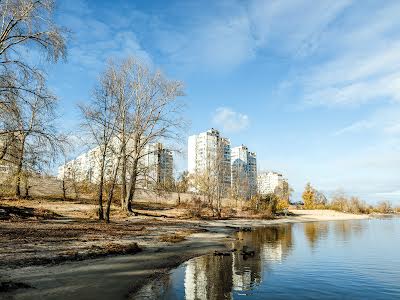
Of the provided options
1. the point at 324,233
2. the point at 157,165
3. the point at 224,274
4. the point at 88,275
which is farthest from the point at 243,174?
the point at 88,275

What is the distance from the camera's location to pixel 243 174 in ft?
300

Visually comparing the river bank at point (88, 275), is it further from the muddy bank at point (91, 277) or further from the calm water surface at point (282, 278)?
the calm water surface at point (282, 278)

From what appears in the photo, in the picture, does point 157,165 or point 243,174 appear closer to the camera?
point 157,165

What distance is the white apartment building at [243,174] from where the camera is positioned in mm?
81350

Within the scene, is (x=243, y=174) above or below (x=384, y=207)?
above

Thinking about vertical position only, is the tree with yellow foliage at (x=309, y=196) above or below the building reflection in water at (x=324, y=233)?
above

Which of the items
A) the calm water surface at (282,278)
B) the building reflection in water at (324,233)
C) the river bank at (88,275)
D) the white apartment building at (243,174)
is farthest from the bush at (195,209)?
the river bank at (88,275)

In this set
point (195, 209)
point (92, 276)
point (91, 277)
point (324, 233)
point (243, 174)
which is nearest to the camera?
point (91, 277)

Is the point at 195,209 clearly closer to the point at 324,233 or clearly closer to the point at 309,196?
the point at 324,233

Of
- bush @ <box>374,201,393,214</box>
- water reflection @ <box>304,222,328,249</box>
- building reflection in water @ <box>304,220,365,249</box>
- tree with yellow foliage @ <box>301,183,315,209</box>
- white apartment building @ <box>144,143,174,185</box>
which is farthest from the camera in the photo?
bush @ <box>374,201,393,214</box>

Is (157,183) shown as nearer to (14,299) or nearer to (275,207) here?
(14,299)

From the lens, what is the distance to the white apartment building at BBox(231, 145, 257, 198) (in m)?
81.3

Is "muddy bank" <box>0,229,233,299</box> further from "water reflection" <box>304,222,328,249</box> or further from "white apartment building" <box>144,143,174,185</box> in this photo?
"white apartment building" <box>144,143,174,185</box>

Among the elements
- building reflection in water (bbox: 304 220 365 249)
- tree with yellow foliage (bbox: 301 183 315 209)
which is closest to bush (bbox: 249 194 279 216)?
building reflection in water (bbox: 304 220 365 249)
